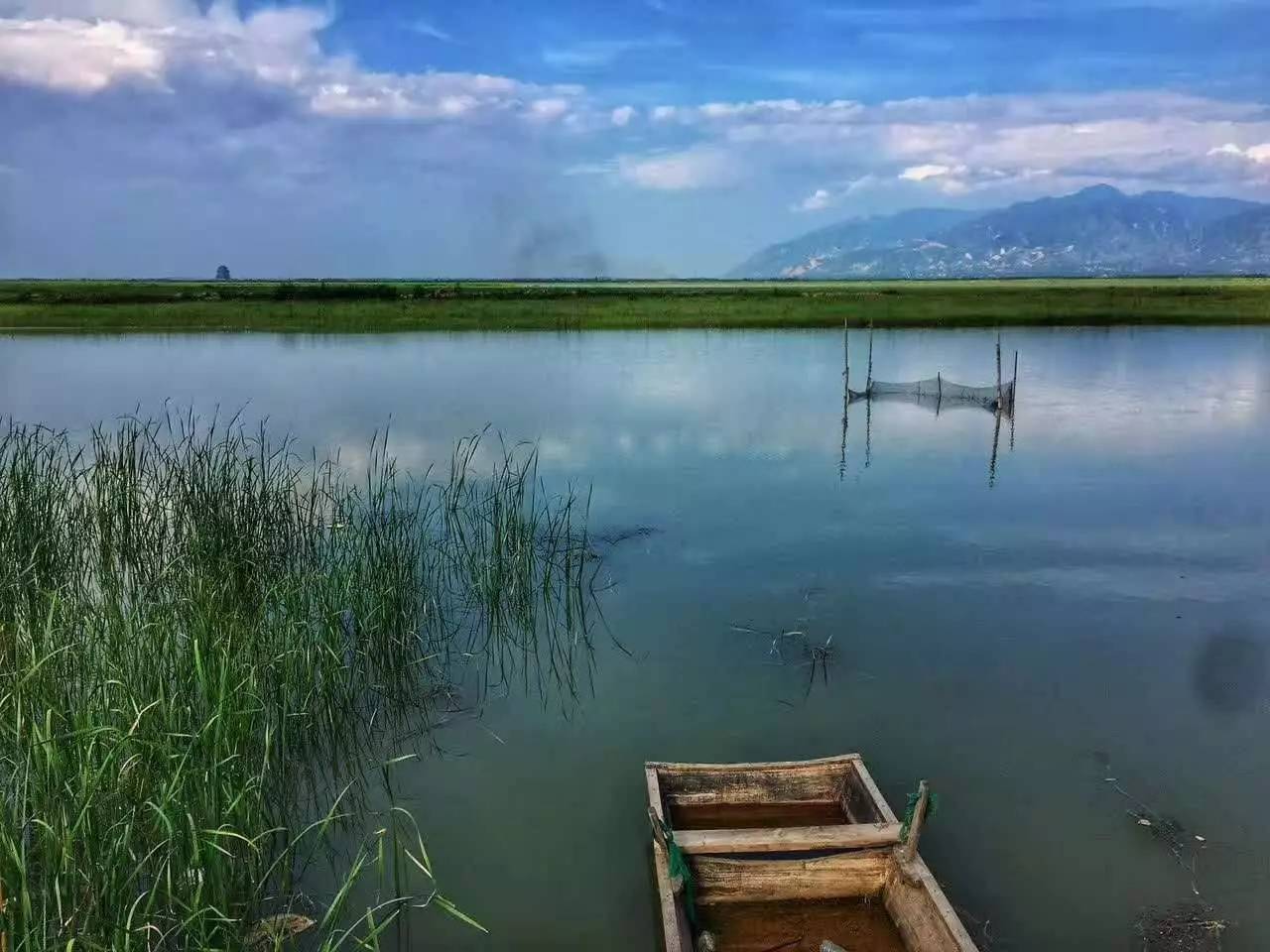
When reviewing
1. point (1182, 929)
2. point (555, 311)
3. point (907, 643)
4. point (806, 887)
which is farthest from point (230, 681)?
point (555, 311)

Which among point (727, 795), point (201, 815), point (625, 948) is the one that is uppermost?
point (201, 815)

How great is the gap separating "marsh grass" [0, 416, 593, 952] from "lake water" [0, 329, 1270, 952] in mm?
426

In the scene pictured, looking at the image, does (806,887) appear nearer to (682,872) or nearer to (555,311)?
(682,872)

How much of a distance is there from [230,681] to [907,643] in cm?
462

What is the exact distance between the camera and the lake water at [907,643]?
4.46 meters

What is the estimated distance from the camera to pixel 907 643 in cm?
699

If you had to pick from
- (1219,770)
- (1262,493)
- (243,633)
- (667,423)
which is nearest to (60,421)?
(667,423)

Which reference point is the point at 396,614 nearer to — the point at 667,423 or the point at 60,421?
the point at 667,423

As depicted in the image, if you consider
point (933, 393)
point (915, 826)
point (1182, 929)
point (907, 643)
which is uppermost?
point (933, 393)

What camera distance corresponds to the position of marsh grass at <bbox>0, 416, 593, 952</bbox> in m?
3.28

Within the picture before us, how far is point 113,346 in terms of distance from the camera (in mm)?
26203

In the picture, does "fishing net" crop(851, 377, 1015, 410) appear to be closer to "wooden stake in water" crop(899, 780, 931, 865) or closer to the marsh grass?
the marsh grass

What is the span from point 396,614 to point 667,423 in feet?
31.1

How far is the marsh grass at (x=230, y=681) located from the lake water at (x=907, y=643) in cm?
43
